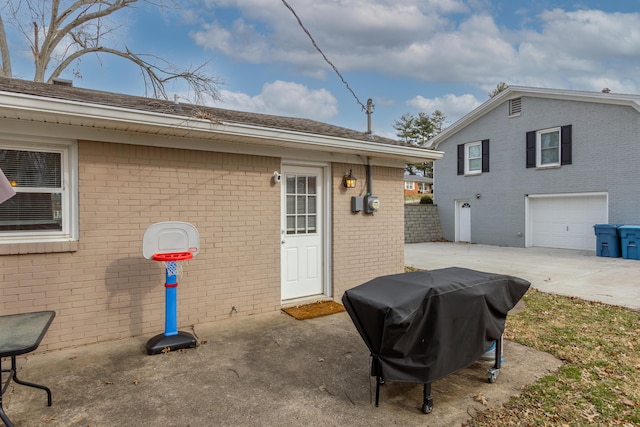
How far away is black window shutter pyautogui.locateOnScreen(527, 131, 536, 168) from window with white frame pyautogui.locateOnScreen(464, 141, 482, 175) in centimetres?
212

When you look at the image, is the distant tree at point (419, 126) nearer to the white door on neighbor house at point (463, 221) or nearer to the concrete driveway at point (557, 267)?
the white door on neighbor house at point (463, 221)

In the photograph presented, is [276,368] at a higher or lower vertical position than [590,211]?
lower

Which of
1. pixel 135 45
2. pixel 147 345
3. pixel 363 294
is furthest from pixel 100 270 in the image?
pixel 135 45

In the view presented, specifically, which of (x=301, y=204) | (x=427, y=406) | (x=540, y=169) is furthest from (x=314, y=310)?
(x=540, y=169)

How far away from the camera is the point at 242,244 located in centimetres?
508

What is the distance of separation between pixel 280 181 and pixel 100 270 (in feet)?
8.51

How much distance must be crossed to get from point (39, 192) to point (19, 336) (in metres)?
2.09

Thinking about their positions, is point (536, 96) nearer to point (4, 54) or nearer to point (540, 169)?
point (540, 169)

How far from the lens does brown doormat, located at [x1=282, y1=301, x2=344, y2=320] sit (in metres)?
5.12

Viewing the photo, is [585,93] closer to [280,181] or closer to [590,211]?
[590,211]

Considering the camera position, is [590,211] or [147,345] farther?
[590,211]

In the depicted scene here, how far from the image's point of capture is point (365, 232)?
6.30 meters

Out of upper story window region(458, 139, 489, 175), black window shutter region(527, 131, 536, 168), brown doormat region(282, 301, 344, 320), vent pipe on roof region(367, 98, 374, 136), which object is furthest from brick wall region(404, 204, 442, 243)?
brown doormat region(282, 301, 344, 320)

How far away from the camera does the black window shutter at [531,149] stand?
13461mm
